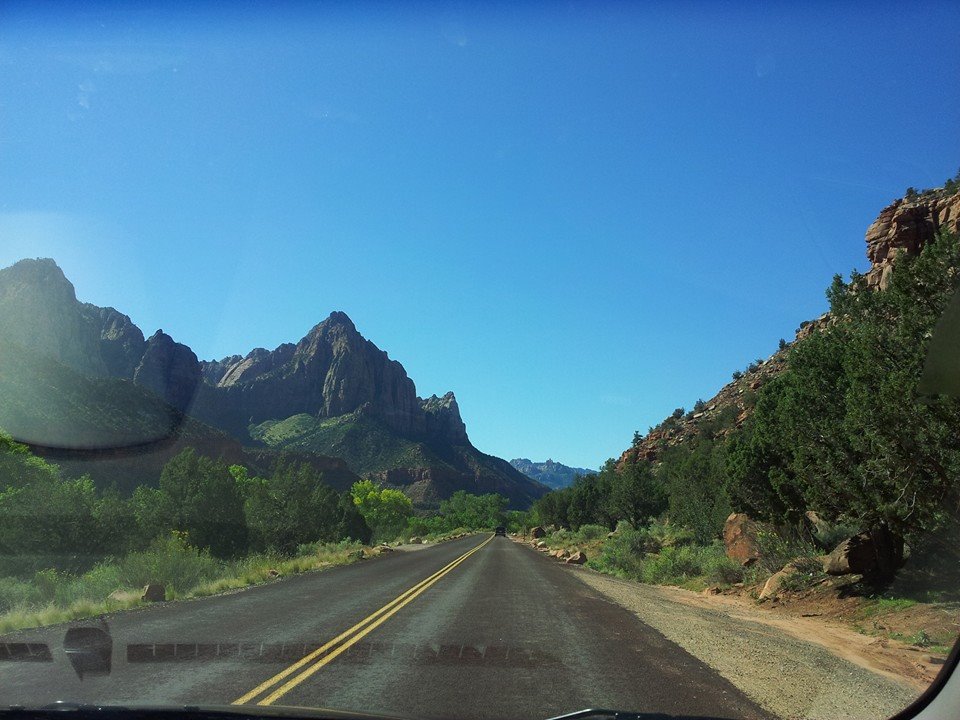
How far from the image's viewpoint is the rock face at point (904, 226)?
5753 cm

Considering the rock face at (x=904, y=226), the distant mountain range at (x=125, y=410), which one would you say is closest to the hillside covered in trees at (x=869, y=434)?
the rock face at (x=904, y=226)

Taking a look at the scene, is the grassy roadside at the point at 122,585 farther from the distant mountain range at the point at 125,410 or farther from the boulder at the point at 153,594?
the distant mountain range at the point at 125,410

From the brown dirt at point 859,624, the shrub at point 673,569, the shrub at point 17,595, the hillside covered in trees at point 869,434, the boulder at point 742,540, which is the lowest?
the shrub at point 17,595

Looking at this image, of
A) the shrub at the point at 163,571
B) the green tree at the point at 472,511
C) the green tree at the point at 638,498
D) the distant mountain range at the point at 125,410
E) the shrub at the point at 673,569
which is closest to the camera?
the shrub at the point at 163,571

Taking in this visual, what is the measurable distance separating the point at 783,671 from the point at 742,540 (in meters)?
17.8

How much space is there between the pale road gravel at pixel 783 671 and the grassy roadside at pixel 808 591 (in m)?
2.00

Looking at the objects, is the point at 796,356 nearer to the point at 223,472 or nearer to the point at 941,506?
the point at 941,506

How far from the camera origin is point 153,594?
17.3 meters

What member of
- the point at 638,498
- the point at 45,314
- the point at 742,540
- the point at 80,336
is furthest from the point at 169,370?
the point at 742,540

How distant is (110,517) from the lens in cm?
3528

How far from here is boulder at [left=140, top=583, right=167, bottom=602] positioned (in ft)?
56.4

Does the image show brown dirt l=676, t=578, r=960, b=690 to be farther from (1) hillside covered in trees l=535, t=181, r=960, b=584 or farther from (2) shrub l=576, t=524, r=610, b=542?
(2) shrub l=576, t=524, r=610, b=542

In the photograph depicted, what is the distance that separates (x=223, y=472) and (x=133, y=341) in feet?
479

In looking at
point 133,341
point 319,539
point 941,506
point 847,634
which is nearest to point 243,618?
point 847,634
